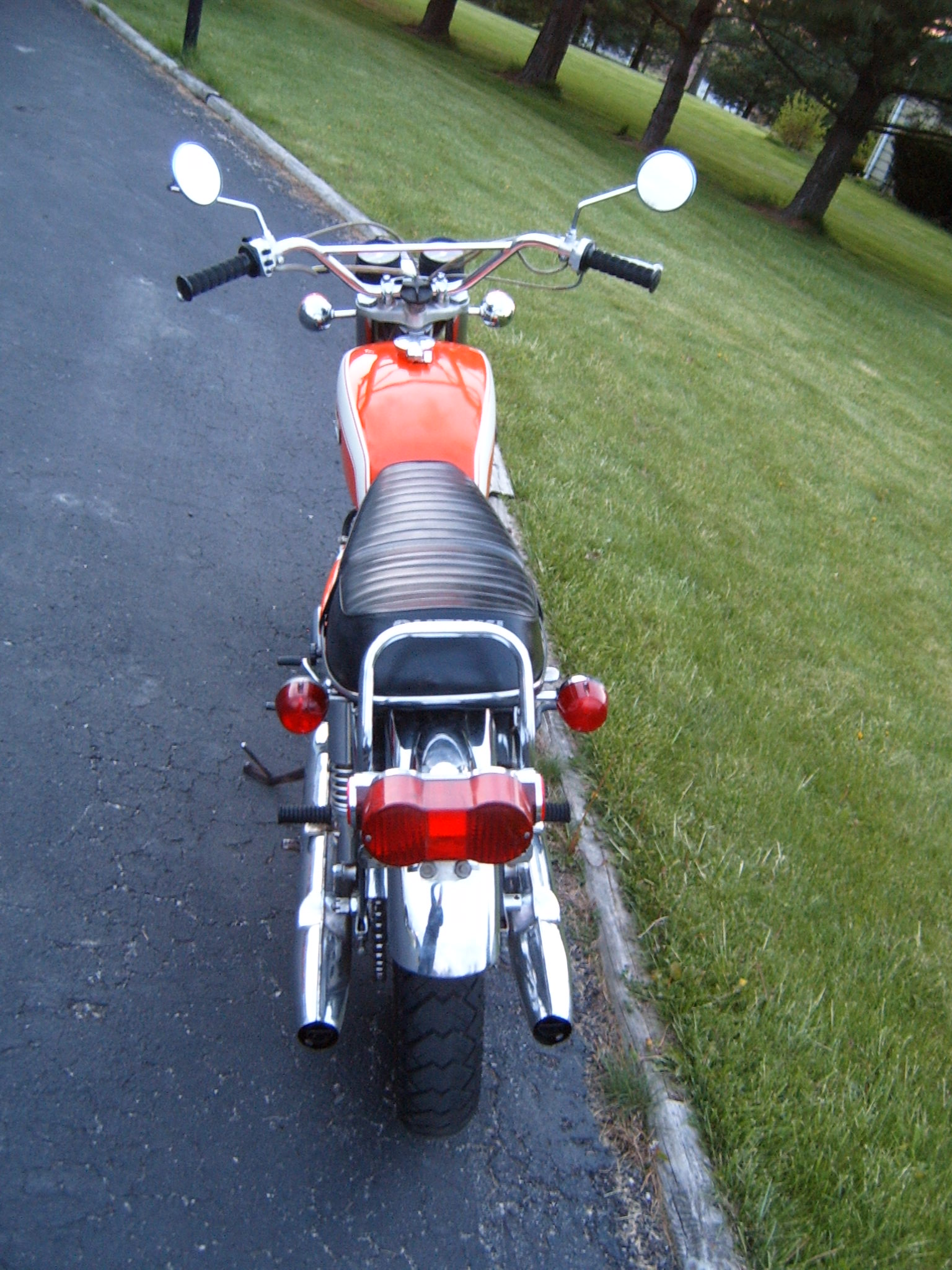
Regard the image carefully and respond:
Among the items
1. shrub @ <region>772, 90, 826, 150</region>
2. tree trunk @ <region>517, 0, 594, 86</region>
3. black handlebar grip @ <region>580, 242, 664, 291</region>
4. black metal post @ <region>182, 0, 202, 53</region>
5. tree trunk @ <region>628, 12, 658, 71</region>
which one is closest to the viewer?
black handlebar grip @ <region>580, 242, 664, 291</region>

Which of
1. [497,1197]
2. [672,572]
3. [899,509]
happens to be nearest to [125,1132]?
[497,1197]

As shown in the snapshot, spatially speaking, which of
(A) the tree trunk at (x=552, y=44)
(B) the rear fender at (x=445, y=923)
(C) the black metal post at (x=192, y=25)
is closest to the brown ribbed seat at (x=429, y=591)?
(B) the rear fender at (x=445, y=923)

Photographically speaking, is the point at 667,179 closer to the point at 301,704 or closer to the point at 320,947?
the point at 301,704

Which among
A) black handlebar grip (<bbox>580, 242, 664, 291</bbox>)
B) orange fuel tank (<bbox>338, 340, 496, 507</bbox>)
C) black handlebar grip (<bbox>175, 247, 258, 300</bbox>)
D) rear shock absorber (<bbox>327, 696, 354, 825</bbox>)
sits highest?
black handlebar grip (<bbox>580, 242, 664, 291</bbox>)

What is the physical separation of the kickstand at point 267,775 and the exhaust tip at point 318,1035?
3.61 ft

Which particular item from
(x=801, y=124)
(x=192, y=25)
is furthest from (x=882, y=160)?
(x=192, y=25)

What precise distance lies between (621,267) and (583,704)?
138cm

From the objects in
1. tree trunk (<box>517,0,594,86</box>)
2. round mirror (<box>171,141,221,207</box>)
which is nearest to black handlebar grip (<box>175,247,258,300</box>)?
round mirror (<box>171,141,221,207</box>)

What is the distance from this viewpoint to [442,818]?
158 centimetres

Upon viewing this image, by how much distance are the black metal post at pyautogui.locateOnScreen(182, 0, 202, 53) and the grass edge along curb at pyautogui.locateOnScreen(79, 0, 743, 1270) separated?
10.1 m

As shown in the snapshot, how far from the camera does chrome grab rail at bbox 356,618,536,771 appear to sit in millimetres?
1785

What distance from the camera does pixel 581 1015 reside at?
2.67 m

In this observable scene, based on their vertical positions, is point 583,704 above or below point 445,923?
above

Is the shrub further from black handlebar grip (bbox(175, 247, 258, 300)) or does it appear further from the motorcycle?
the motorcycle
